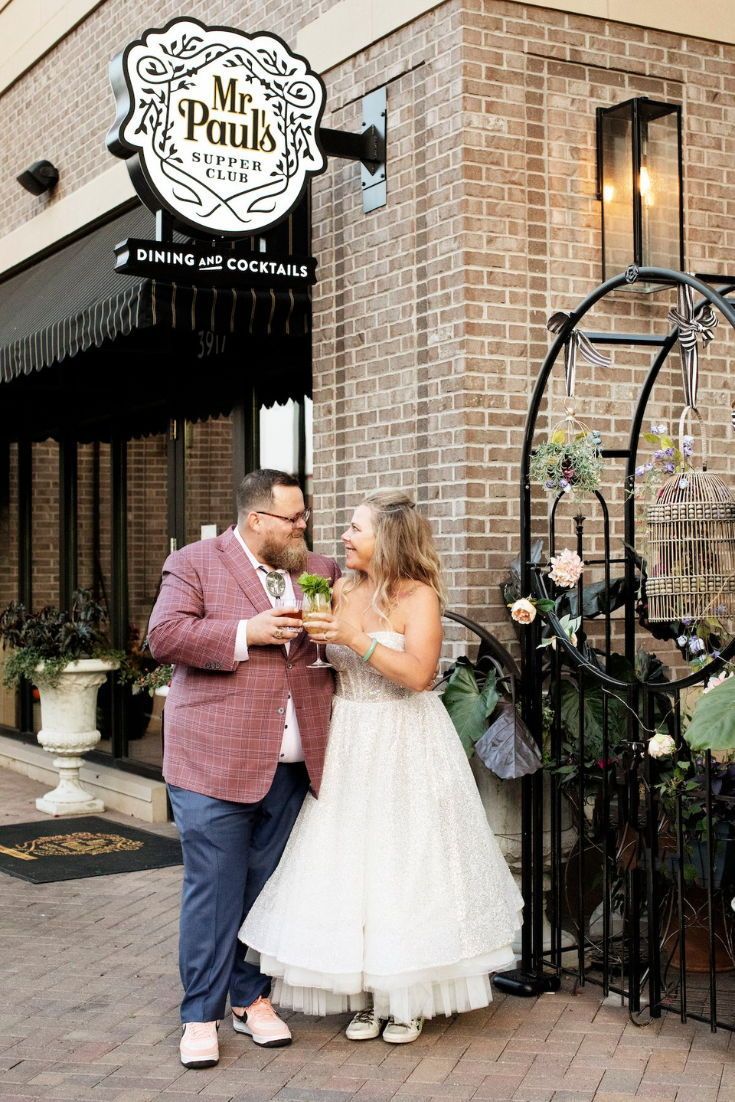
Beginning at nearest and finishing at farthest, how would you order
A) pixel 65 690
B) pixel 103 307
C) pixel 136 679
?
pixel 103 307, pixel 65 690, pixel 136 679

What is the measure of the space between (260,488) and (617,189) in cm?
286

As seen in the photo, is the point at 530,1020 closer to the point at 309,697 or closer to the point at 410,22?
the point at 309,697

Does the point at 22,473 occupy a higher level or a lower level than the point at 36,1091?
higher

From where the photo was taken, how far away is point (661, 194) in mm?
6488

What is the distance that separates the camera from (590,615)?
18.0 feet

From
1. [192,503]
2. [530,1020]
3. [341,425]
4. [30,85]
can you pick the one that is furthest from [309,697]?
[30,85]

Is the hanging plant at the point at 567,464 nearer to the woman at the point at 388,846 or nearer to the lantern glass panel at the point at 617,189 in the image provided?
the woman at the point at 388,846

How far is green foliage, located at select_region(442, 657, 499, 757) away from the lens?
5.26 metres

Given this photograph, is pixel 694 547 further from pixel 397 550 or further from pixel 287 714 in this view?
pixel 287 714

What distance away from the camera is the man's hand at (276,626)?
430 centimetres

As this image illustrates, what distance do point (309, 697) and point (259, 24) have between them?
479 centimetres

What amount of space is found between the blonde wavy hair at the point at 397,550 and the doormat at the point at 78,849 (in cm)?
339

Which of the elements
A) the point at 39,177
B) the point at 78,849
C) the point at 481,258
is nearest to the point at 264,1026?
the point at 481,258

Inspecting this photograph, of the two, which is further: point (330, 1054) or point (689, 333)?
point (689, 333)
